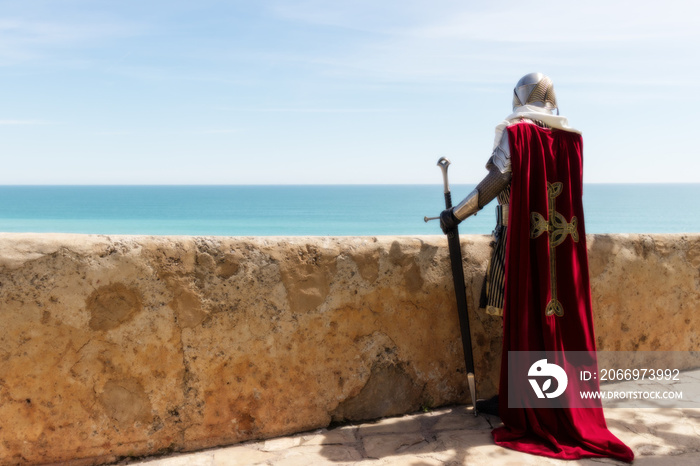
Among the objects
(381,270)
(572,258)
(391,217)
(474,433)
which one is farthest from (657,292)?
(391,217)

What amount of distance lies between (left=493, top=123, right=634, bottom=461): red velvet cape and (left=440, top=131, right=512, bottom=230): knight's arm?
0.05 meters

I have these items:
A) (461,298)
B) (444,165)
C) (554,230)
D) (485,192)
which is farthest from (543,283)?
(444,165)

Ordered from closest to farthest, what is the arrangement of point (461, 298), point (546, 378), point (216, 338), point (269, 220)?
point (216, 338)
point (546, 378)
point (461, 298)
point (269, 220)

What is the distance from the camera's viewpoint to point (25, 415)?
6.27ft

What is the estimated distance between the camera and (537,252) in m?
2.38

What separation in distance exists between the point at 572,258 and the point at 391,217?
52.6 m

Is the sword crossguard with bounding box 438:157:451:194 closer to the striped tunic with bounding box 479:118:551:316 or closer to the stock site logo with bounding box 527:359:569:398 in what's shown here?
the striped tunic with bounding box 479:118:551:316

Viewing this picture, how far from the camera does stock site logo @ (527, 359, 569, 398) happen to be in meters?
2.33

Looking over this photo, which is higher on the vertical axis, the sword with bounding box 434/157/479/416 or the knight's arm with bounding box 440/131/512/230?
the knight's arm with bounding box 440/131/512/230

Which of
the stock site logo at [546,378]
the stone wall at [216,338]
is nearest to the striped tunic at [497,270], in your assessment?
the stone wall at [216,338]

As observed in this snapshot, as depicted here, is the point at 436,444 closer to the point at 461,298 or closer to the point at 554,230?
the point at 461,298

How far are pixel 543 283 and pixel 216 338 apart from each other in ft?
4.67

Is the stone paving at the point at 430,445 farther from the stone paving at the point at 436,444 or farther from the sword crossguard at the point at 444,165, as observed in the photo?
the sword crossguard at the point at 444,165

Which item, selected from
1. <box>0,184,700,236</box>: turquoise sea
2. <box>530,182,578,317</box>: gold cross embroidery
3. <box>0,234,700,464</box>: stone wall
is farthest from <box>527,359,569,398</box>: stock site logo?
<box>0,184,700,236</box>: turquoise sea
